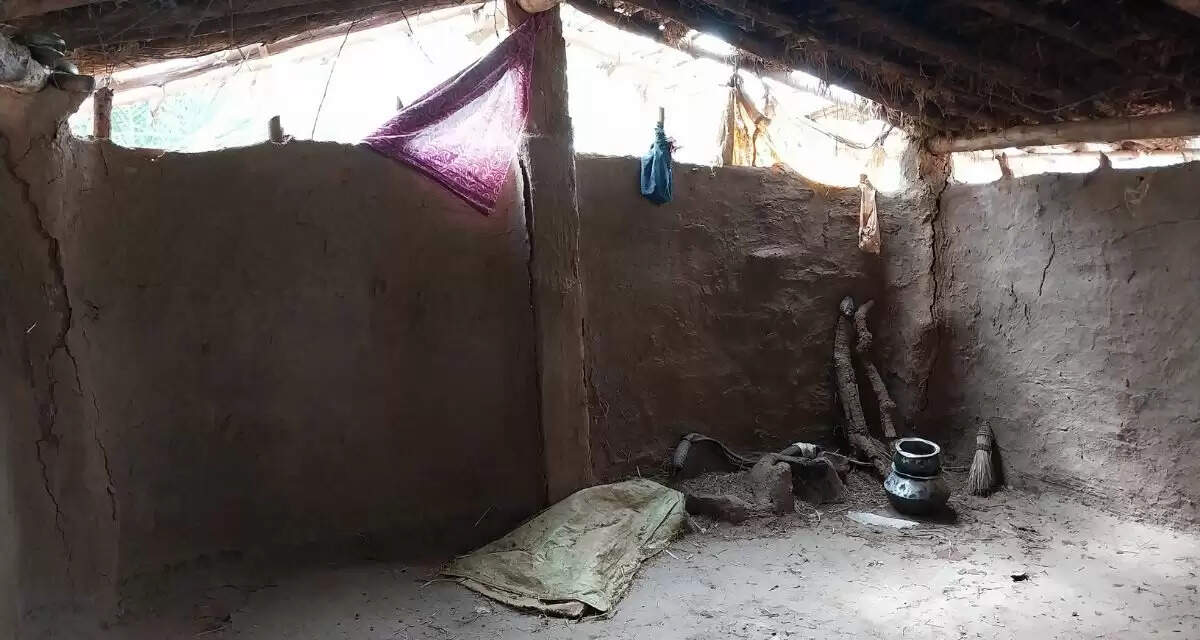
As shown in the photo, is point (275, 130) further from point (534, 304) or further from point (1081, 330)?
point (1081, 330)

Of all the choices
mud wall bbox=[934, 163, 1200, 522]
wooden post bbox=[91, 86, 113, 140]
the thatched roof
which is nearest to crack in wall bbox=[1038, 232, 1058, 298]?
mud wall bbox=[934, 163, 1200, 522]

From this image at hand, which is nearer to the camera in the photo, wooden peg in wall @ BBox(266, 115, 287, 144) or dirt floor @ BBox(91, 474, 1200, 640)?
dirt floor @ BBox(91, 474, 1200, 640)

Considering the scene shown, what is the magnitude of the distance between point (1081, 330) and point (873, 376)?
1165 millimetres

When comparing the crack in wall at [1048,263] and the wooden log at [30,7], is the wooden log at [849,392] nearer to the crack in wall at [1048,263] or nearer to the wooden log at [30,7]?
the crack in wall at [1048,263]

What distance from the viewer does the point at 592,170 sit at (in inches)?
159

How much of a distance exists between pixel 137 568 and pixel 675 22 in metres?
3.36

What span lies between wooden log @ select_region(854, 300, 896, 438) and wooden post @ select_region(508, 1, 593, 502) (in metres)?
1.90

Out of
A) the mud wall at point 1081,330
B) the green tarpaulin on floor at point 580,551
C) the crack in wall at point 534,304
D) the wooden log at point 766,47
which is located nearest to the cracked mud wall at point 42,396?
the green tarpaulin on floor at point 580,551

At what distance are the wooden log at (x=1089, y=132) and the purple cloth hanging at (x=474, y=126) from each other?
2.57 metres

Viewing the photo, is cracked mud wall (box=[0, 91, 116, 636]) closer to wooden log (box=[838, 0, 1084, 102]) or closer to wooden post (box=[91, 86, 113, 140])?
wooden post (box=[91, 86, 113, 140])

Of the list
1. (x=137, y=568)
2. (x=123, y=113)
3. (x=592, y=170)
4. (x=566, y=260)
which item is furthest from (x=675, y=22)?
(x=123, y=113)

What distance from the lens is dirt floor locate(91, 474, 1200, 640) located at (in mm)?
2809

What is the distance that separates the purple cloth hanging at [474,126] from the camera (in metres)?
3.39

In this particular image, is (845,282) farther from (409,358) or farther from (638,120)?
(409,358)
